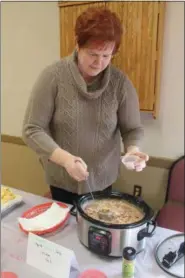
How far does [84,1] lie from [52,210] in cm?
53

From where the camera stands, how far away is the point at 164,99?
59 centimetres

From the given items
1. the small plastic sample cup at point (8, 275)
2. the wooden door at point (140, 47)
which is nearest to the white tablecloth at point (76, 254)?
the small plastic sample cup at point (8, 275)

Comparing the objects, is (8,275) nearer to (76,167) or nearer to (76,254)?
(76,254)

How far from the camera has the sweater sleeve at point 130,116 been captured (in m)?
0.63

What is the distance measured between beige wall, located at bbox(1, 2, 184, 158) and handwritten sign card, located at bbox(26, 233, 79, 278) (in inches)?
10.1

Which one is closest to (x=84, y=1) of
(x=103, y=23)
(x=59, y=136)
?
(x=103, y=23)

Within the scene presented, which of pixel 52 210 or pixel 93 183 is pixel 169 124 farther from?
pixel 52 210

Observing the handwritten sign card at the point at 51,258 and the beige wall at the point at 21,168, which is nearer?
the handwritten sign card at the point at 51,258

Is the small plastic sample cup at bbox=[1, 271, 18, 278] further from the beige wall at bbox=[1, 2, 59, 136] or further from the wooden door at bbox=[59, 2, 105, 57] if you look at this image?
the wooden door at bbox=[59, 2, 105, 57]

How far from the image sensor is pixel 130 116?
25.7 inches

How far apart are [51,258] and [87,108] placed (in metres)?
0.33

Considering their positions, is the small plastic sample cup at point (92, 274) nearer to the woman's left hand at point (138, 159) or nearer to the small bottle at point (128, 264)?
the small bottle at point (128, 264)

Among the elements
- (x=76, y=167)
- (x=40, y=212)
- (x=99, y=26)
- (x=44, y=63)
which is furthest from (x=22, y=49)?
(x=40, y=212)

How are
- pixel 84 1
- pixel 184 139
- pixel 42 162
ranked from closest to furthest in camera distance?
pixel 184 139 → pixel 84 1 → pixel 42 162
